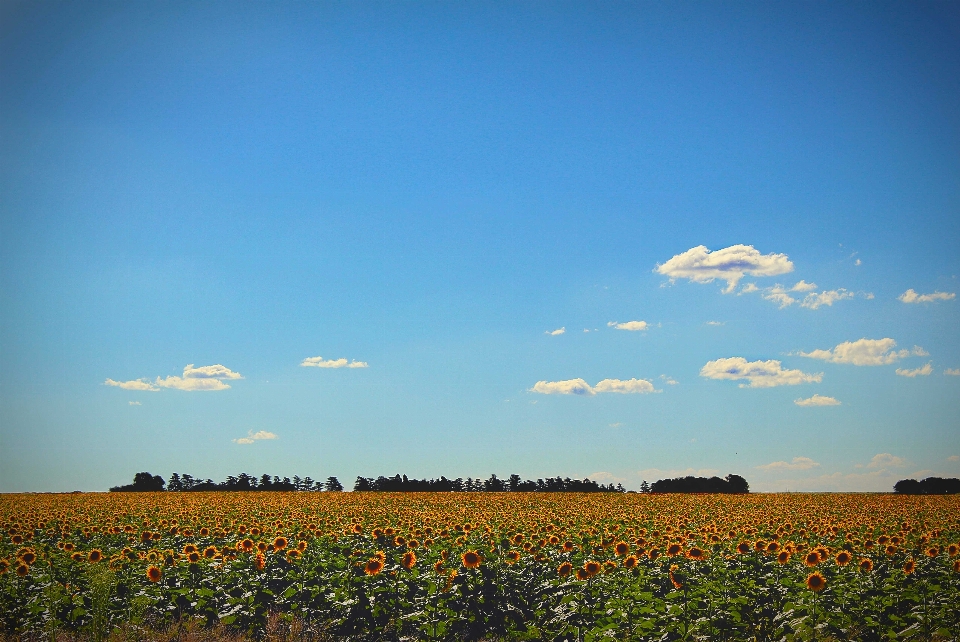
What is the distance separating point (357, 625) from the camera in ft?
41.6

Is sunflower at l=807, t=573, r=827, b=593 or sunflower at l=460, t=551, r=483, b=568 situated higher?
sunflower at l=460, t=551, r=483, b=568

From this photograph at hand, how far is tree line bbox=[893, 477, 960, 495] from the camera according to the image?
64.6m

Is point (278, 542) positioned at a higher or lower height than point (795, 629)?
higher

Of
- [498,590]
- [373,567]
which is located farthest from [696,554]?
[373,567]

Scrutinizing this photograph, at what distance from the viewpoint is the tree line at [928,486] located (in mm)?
64562

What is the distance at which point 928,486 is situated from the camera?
6644 centimetres

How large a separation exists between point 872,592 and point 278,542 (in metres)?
11.3

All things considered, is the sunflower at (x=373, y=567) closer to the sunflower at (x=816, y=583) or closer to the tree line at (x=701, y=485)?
the sunflower at (x=816, y=583)

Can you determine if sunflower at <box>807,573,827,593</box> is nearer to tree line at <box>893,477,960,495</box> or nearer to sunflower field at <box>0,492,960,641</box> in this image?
sunflower field at <box>0,492,960,641</box>

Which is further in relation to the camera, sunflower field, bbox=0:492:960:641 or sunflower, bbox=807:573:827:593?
sunflower, bbox=807:573:827:593

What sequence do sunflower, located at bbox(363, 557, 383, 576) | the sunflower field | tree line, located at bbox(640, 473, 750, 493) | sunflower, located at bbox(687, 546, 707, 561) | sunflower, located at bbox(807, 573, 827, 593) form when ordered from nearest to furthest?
the sunflower field → sunflower, located at bbox(807, 573, 827, 593) → sunflower, located at bbox(363, 557, 383, 576) → sunflower, located at bbox(687, 546, 707, 561) → tree line, located at bbox(640, 473, 750, 493)

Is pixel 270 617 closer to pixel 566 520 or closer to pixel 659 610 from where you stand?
pixel 659 610

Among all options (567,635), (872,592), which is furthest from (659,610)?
(872,592)

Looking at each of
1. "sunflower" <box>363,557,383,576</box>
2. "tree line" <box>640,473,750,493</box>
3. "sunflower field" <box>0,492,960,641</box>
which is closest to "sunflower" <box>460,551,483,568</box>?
"sunflower field" <box>0,492,960,641</box>
